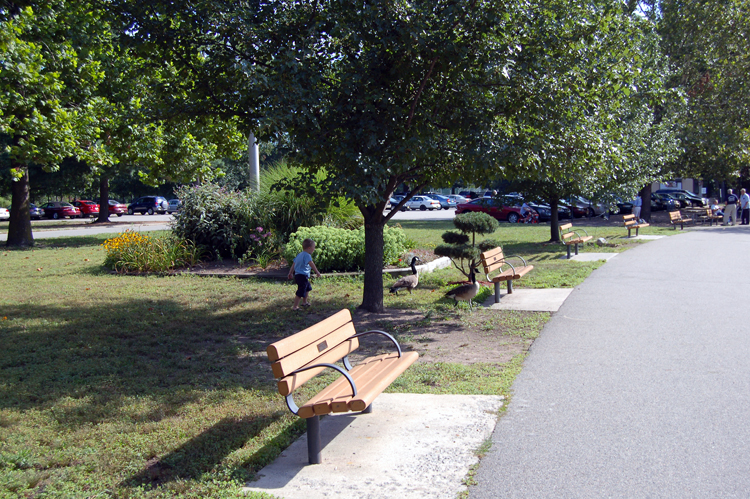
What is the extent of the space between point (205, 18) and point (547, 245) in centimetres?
1411

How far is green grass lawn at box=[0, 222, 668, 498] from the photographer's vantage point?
405 cm

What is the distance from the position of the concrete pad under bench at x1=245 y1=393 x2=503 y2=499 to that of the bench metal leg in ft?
0.18

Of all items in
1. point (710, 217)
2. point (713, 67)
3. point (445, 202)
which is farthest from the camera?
point (445, 202)

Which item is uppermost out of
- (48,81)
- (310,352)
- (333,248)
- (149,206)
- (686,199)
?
(48,81)

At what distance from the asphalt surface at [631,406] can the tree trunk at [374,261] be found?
2.55 m

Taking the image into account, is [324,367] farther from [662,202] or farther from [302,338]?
[662,202]

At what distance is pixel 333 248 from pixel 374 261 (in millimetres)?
3645

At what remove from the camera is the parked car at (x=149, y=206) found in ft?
181

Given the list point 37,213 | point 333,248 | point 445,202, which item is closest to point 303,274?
point 333,248

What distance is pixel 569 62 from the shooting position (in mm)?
7781

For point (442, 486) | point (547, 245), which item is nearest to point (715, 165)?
point (547, 245)

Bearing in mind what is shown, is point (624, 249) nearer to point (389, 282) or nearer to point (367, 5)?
point (389, 282)

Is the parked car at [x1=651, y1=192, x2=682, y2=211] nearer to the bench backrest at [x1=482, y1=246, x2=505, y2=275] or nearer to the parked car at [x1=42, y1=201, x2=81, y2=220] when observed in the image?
the bench backrest at [x1=482, y1=246, x2=505, y2=275]

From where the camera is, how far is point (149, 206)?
182 ft
